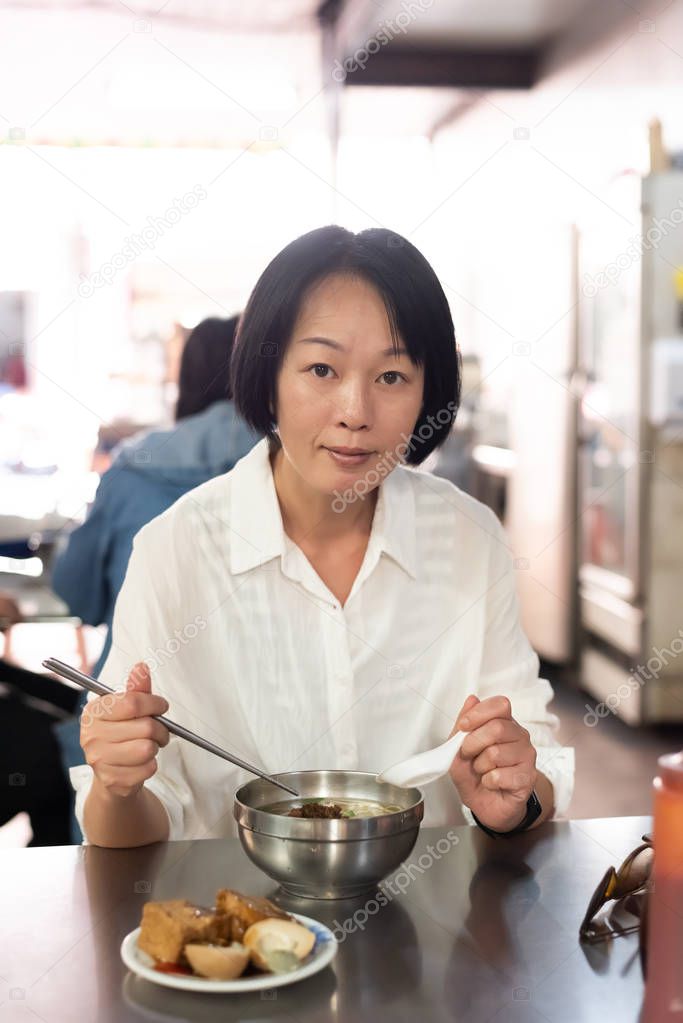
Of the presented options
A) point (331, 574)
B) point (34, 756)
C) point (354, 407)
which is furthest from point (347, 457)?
point (34, 756)

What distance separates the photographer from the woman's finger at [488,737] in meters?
1.13

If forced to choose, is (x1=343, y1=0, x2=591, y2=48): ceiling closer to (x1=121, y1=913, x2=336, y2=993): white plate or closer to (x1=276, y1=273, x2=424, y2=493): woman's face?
(x1=276, y1=273, x2=424, y2=493): woman's face

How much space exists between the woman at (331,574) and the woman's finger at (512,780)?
13 cm

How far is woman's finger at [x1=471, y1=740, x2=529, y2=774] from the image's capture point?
44.7 inches

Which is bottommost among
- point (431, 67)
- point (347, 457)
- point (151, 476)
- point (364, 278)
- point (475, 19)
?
point (151, 476)

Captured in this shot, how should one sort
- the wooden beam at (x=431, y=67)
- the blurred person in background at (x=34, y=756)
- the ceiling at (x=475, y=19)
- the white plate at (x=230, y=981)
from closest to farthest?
the white plate at (x=230, y=981) → the blurred person in background at (x=34, y=756) → the wooden beam at (x=431, y=67) → the ceiling at (x=475, y=19)

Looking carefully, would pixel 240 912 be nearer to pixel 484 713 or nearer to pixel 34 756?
pixel 484 713

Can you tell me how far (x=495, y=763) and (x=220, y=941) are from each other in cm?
37

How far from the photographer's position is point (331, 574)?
1469mm

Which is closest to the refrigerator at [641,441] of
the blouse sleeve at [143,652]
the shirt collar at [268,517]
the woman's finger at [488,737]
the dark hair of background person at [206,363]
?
the dark hair of background person at [206,363]

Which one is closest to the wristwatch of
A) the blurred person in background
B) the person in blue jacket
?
the person in blue jacket

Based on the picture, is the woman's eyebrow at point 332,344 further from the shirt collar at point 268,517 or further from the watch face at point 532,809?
the watch face at point 532,809

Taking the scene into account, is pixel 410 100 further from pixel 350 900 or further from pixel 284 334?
pixel 350 900

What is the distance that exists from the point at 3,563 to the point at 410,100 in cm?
157
